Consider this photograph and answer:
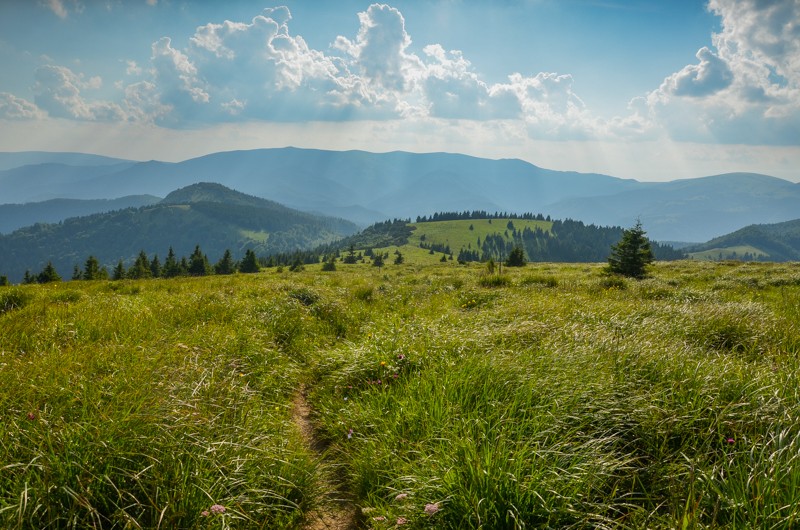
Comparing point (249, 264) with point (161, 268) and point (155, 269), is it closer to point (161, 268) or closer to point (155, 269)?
point (161, 268)

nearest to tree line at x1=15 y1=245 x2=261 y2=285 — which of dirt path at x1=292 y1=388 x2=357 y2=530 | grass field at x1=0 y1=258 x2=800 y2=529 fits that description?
grass field at x1=0 y1=258 x2=800 y2=529

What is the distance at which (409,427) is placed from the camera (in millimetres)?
4438

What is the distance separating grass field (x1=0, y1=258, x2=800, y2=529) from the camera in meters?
2.77

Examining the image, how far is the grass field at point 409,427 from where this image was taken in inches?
109

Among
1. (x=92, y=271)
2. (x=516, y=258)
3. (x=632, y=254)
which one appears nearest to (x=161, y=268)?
(x=92, y=271)

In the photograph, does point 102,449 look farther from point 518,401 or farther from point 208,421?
point 518,401

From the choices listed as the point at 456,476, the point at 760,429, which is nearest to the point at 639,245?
the point at 760,429

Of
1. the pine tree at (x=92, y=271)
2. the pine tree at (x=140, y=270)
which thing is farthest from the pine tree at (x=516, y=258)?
the pine tree at (x=92, y=271)

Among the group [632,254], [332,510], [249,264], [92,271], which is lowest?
[92,271]

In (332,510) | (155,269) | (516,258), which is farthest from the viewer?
(155,269)

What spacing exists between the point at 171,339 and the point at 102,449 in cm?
374

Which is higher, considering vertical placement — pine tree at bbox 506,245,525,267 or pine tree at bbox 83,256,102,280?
pine tree at bbox 506,245,525,267

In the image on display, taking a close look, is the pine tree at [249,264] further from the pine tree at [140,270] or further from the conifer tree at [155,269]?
the pine tree at [140,270]

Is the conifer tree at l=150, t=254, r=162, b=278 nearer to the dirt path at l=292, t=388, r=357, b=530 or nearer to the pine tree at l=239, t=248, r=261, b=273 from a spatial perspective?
the pine tree at l=239, t=248, r=261, b=273
